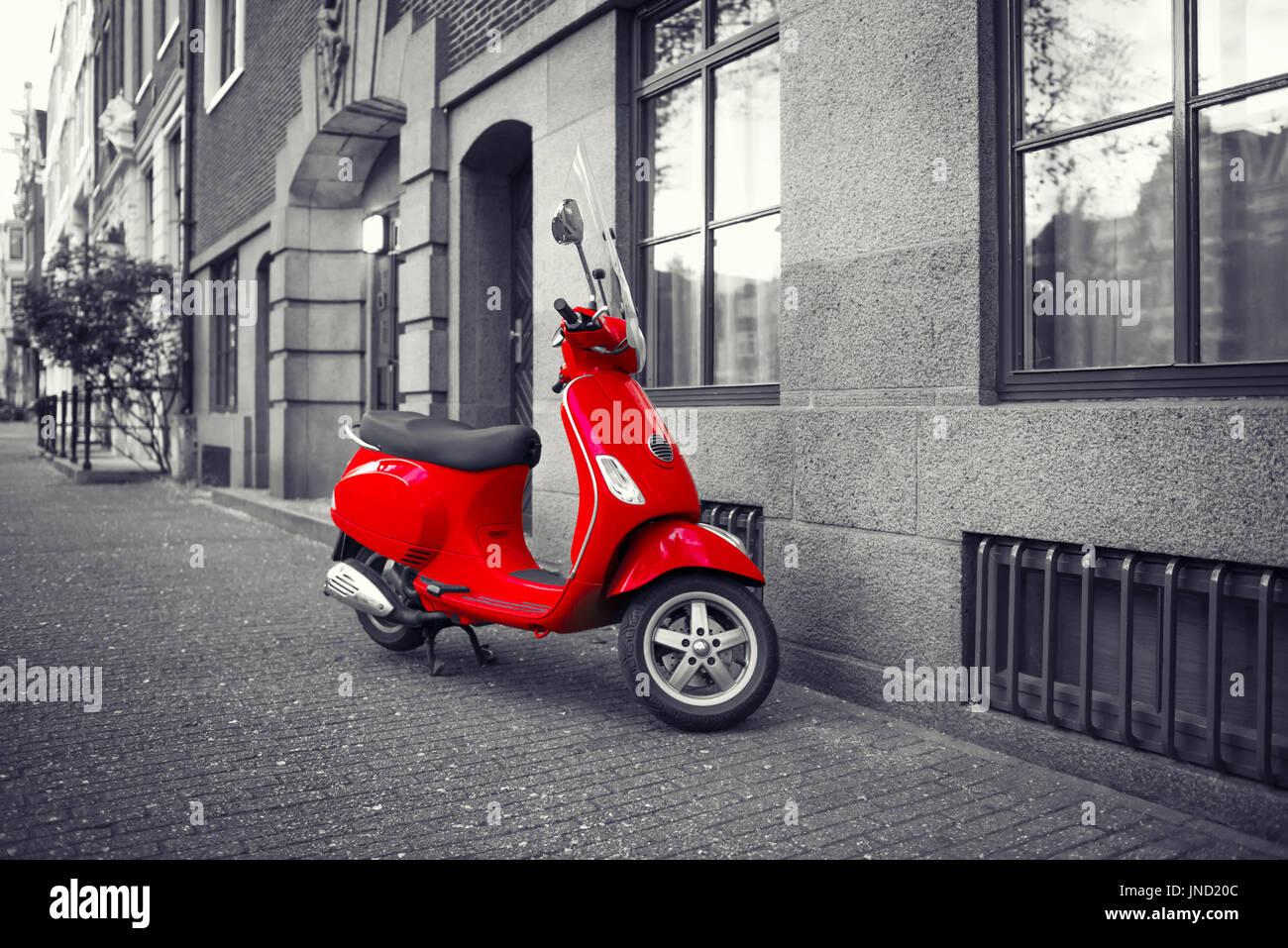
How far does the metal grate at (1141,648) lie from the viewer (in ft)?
10.5

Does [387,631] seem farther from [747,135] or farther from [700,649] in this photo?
[747,135]

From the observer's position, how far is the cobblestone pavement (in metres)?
3.05

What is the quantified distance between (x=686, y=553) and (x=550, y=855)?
1.35 metres

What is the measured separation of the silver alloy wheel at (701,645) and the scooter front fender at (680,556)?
0.38 feet

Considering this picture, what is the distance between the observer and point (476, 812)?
10.7 ft

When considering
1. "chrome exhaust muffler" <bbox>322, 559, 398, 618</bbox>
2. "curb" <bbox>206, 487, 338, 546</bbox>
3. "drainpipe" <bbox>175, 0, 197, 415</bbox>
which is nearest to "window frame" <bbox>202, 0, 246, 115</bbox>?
"drainpipe" <bbox>175, 0, 197, 415</bbox>

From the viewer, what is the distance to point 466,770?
364cm

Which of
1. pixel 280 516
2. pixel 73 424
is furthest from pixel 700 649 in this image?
pixel 73 424

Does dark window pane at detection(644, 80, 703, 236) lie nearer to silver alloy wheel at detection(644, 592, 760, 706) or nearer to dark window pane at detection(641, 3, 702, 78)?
dark window pane at detection(641, 3, 702, 78)

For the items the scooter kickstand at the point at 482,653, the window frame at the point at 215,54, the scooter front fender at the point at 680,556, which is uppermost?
the window frame at the point at 215,54

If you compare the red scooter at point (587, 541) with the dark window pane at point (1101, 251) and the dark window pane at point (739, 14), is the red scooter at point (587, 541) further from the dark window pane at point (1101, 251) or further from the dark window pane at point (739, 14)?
the dark window pane at point (739, 14)

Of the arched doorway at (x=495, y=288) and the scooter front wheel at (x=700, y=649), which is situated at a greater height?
the arched doorway at (x=495, y=288)

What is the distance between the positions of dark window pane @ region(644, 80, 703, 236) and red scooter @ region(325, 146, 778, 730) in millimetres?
1571

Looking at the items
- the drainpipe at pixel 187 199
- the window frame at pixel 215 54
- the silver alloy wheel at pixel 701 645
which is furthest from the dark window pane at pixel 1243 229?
the drainpipe at pixel 187 199
